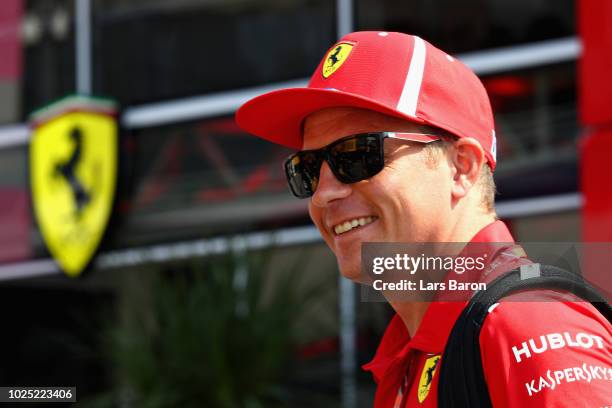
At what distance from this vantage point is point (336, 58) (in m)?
2.12

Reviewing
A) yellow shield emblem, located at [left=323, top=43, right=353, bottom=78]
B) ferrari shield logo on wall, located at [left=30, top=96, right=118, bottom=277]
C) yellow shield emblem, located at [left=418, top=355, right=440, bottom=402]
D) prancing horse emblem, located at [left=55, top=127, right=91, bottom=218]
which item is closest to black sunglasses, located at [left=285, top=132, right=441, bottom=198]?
yellow shield emblem, located at [left=323, top=43, right=353, bottom=78]

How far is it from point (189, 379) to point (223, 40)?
2.30 metres

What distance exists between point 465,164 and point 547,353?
22.8 inches

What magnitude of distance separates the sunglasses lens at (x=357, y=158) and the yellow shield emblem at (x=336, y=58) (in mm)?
137

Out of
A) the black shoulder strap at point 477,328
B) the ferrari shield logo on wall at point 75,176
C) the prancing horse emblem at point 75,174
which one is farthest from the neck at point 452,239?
the prancing horse emblem at point 75,174

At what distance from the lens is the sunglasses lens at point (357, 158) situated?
2057mm

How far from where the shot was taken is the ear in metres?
2.05

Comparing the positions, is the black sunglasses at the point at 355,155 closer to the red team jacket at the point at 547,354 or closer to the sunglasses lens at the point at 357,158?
the sunglasses lens at the point at 357,158

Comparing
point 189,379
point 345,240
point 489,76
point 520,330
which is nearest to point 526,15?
point 489,76

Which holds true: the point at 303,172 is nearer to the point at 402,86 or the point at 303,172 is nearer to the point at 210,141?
the point at 402,86

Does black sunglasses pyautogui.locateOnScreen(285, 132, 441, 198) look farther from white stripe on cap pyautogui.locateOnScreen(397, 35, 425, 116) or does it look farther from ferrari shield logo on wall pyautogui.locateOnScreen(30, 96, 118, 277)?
ferrari shield logo on wall pyautogui.locateOnScreen(30, 96, 118, 277)

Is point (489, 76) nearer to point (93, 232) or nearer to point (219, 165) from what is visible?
point (219, 165)

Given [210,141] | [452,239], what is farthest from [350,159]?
[210,141]

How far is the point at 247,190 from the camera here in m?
6.79
